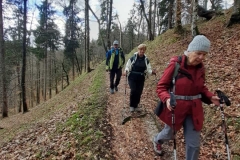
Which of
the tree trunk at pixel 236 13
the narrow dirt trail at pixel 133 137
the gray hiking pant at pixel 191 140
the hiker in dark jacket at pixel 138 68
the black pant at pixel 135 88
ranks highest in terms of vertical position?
the tree trunk at pixel 236 13

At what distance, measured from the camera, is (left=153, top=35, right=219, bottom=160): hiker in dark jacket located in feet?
9.71

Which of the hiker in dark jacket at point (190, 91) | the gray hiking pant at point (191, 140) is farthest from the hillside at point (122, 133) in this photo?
the hiker in dark jacket at point (190, 91)

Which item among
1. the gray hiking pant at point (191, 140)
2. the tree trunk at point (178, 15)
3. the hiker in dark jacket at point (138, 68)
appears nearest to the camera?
the gray hiking pant at point (191, 140)

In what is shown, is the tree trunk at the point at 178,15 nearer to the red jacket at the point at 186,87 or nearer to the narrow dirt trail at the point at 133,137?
the narrow dirt trail at the point at 133,137

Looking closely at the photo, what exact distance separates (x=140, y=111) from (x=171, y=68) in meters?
3.79

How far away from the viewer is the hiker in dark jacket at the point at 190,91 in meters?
2.96

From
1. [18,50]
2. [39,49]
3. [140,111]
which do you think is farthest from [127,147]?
[39,49]

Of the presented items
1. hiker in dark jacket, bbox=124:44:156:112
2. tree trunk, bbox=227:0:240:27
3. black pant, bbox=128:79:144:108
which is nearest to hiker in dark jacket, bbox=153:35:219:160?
hiker in dark jacket, bbox=124:44:156:112

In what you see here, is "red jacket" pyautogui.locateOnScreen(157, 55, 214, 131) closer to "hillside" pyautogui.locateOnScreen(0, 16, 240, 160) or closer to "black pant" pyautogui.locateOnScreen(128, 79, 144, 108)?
"hillside" pyautogui.locateOnScreen(0, 16, 240, 160)

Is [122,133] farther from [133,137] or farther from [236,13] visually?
[236,13]

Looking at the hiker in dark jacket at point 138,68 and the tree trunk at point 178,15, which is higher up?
the tree trunk at point 178,15

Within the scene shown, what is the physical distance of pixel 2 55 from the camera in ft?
47.6

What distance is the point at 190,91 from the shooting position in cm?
306

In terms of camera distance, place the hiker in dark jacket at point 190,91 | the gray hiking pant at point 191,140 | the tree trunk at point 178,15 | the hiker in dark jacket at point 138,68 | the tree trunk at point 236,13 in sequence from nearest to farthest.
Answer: the hiker in dark jacket at point 190,91
the gray hiking pant at point 191,140
the hiker in dark jacket at point 138,68
the tree trunk at point 236,13
the tree trunk at point 178,15
